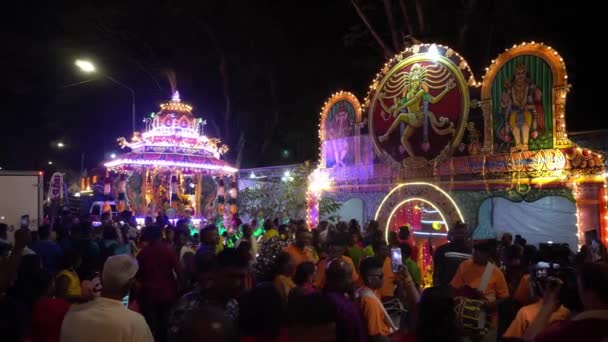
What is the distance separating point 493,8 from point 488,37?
100 centimetres

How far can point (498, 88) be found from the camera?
11750 mm

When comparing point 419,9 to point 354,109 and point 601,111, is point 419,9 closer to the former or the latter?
point 354,109

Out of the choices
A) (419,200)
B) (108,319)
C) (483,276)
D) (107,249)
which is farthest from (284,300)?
(419,200)

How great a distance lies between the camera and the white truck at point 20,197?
40.4ft

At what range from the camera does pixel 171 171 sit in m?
20.3

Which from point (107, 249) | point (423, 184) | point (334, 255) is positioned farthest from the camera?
point (423, 184)

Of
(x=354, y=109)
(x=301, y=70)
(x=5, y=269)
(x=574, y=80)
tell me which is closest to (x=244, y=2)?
(x=301, y=70)

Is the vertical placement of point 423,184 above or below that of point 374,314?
above

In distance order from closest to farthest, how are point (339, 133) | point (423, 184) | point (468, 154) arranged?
point (468, 154), point (423, 184), point (339, 133)

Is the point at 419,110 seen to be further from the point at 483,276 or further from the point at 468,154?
the point at 483,276

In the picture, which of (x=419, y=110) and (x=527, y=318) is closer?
(x=527, y=318)

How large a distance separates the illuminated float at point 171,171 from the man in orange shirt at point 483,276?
13538 mm

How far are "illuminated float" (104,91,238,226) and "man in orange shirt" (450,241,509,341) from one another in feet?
44.4

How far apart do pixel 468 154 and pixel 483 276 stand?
290 inches
